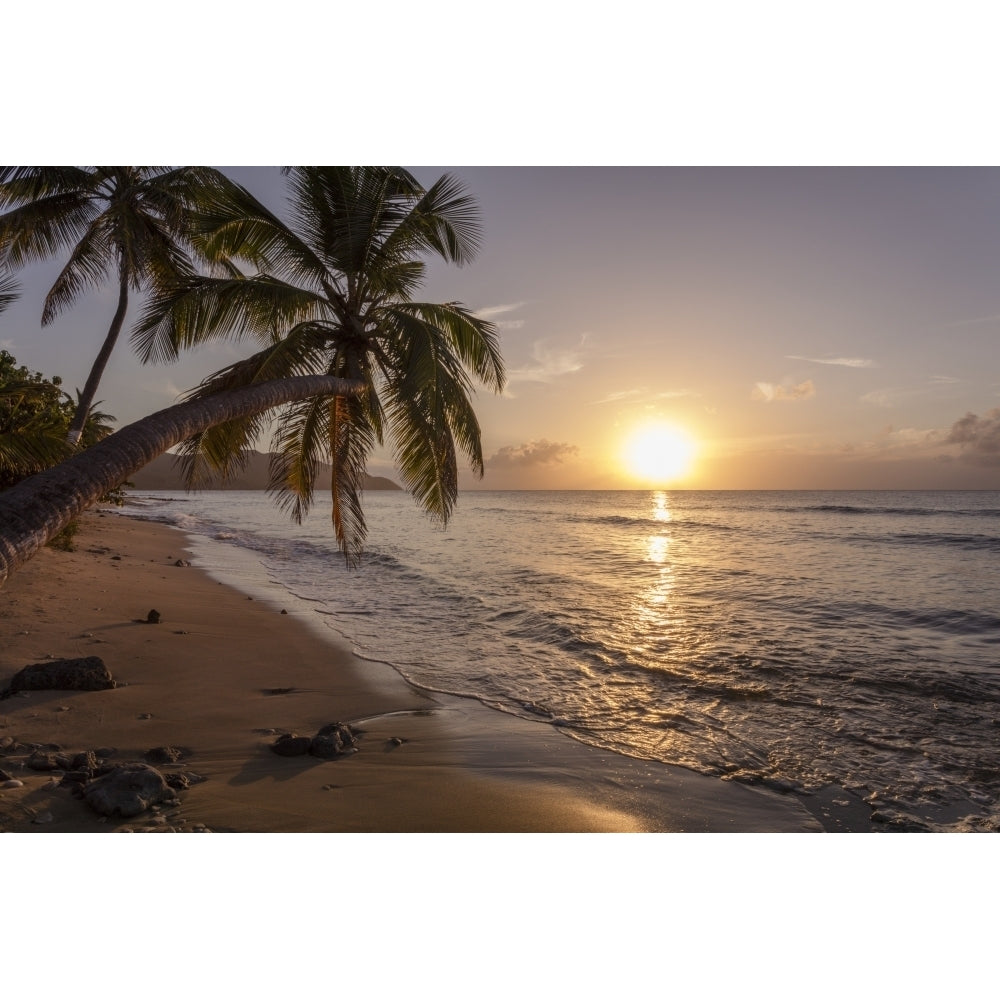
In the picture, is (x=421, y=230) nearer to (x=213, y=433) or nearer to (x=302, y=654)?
(x=213, y=433)

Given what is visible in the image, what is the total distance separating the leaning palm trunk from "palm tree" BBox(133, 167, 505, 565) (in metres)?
1.52

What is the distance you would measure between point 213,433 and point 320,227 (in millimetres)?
3259

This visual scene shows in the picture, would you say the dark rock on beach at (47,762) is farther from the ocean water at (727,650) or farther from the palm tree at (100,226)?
the palm tree at (100,226)

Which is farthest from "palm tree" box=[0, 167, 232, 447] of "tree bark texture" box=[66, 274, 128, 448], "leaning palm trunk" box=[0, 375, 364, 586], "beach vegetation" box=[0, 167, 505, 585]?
"leaning palm trunk" box=[0, 375, 364, 586]

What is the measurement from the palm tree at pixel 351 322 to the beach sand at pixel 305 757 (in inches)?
93.5

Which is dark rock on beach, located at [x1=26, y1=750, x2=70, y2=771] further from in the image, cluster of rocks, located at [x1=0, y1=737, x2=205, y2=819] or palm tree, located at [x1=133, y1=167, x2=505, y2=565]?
palm tree, located at [x1=133, y1=167, x2=505, y2=565]

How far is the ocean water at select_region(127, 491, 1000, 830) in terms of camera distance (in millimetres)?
5316

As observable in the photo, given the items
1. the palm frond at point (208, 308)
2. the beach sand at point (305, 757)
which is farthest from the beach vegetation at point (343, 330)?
the beach sand at point (305, 757)

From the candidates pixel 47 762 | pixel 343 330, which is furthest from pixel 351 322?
pixel 47 762

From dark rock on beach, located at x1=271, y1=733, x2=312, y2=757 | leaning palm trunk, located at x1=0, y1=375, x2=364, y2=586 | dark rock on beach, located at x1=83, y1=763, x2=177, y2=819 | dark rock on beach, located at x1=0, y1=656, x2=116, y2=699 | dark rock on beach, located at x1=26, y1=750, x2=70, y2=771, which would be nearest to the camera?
dark rock on beach, located at x1=83, y1=763, x2=177, y2=819

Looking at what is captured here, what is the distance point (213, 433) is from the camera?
27.4ft

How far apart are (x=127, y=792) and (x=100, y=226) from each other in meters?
11.7

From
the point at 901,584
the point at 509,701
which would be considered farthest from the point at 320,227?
the point at 901,584

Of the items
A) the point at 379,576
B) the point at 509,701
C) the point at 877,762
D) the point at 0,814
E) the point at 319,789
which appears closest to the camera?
the point at 0,814
